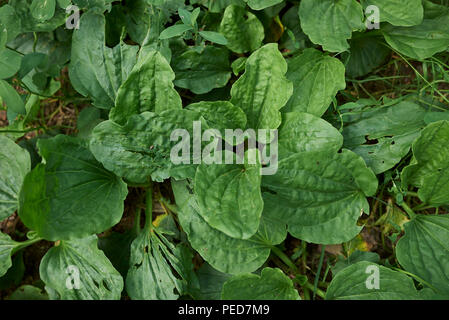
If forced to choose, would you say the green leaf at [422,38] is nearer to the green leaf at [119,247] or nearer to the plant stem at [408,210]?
the plant stem at [408,210]

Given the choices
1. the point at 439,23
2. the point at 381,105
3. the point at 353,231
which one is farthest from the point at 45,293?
the point at 439,23

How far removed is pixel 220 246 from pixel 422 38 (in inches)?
42.7

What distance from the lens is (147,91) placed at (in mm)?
1498

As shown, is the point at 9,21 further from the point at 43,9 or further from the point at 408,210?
the point at 408,210

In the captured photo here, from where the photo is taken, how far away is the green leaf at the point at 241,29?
1646 mm

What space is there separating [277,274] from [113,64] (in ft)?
3.19

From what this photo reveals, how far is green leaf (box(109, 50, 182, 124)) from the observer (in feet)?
4.81

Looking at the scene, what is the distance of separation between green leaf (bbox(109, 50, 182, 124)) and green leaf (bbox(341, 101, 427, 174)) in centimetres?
65

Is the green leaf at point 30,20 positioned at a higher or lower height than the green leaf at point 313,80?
higher

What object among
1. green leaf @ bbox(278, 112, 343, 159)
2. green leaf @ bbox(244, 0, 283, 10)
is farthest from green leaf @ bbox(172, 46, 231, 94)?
green leaf @ bbox(278, 112, 343, 159)

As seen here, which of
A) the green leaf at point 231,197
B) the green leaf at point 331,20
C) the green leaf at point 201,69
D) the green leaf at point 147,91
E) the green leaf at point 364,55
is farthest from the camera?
the green leaf at point 364,55

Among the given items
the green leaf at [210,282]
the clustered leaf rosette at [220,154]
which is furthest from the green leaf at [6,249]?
the green leaf at [210,282]

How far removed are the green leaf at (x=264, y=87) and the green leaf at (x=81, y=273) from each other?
73cm
